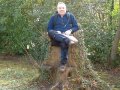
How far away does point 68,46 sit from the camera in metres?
8.90

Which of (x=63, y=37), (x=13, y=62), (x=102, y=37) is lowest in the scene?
(x=13, y=62)

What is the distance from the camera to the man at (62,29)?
345 inches

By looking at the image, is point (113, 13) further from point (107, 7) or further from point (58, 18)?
point (58, 18)

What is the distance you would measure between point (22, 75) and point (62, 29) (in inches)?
137

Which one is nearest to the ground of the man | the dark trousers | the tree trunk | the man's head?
the tree trunk

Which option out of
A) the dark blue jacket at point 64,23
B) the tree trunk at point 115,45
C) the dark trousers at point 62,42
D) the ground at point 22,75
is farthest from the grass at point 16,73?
the tree trunk at point 115,45

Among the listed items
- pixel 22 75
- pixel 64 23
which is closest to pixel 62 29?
pixel 64 23

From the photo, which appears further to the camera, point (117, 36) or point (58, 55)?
point (117, 36)

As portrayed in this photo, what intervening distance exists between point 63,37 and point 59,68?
893 mm

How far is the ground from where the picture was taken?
10.3 m

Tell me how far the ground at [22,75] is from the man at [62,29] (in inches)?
55.6

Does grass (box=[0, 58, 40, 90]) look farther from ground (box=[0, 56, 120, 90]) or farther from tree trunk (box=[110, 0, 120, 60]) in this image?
tree trunk (box=[110, 0, 120, 60])

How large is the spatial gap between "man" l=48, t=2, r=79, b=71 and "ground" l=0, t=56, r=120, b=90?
4.63ft

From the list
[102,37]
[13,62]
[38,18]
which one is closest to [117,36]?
[102,37]
